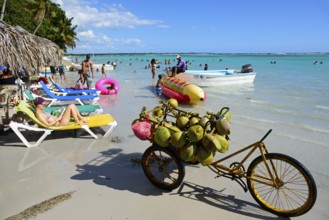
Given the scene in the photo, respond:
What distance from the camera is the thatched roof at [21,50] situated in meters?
6.18

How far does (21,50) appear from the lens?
21.3 feet

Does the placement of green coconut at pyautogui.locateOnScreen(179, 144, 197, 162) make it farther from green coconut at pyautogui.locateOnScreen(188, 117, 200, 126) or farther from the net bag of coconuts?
green coconut at pyautogui.locateOnScreen(188, 117, 200, 126)

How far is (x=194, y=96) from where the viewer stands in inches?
402

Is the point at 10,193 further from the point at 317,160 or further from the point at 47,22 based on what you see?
the point at 47,22

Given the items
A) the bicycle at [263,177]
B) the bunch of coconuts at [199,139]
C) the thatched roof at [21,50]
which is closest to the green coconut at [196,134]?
the bunch of coconuts at [199,139]

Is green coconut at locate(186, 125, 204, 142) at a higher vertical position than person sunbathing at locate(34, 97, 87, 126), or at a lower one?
higher

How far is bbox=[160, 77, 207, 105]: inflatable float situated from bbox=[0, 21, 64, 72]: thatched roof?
4974 millimetres

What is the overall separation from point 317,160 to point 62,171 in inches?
180


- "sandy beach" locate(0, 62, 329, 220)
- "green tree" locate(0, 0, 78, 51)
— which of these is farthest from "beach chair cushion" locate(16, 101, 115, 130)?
"green tree" locate(0, 0, 78, 51)

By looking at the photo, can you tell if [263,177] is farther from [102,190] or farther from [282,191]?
[102,190]

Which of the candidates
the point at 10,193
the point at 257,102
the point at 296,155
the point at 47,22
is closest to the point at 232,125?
the point at 296,155

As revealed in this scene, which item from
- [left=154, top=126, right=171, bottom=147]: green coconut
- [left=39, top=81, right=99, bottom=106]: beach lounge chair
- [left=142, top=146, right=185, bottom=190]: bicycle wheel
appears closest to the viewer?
[left=154, top=126, right=171, bottom=147]: green coconut

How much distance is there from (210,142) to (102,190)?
1643 millimetres

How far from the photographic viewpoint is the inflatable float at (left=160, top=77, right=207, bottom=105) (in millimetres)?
10227
